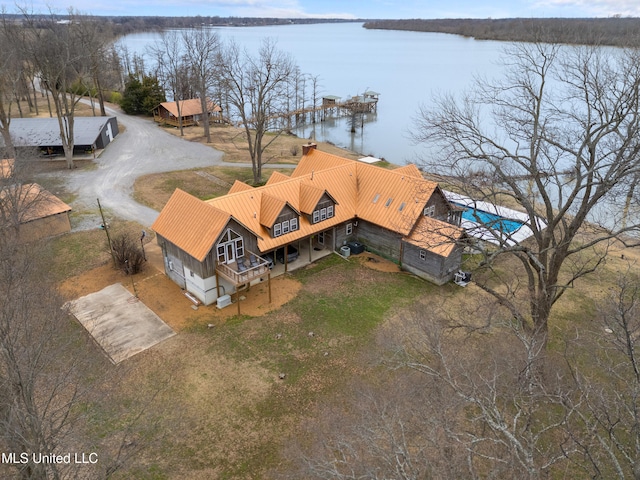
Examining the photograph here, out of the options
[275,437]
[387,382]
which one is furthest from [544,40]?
[275,437]

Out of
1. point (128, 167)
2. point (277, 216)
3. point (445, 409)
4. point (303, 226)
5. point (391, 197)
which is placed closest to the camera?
point (445, 409)

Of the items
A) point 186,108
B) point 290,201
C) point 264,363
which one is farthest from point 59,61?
point 264,363

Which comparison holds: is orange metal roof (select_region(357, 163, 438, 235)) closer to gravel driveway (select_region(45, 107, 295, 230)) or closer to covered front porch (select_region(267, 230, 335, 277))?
covered front porch (select_region(267, 230, 335, 277))

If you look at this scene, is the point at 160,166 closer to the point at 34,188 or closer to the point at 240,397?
the point at 34,188

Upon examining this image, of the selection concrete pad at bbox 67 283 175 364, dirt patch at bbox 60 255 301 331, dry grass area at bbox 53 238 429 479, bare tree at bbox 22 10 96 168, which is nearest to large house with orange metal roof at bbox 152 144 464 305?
dirt patch at bbox 60 255 301 331

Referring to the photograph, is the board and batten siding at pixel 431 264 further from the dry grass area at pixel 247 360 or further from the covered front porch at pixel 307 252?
the covered front porch at pixel 307 252

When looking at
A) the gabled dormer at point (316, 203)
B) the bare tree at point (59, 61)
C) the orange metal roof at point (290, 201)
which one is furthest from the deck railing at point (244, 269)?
the bare tree at point (59, 61)

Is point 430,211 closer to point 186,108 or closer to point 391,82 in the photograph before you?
point 186,108
